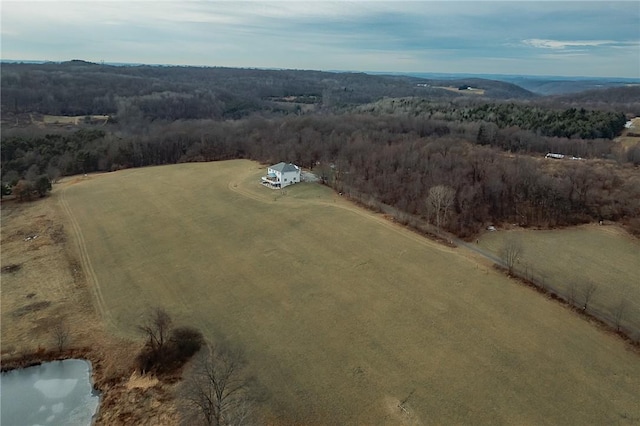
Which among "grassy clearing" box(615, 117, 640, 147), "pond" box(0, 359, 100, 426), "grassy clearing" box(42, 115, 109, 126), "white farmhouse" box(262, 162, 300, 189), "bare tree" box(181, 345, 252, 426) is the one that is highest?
"grassy clearing" box(615, 117, 640, 147)

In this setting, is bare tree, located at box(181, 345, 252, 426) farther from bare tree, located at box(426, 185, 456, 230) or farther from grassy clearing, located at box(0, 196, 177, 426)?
bare tree, located at box(426, 185, 456, 230)

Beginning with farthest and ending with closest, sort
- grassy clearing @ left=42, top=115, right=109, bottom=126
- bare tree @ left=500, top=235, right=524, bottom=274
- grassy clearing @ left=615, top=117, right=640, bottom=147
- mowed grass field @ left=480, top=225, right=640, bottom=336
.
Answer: grassy clearing @ left=42, top=115, right=109, bottom=126
grassy clearing @ left=615, top=117, right=640, bottom=147
bare tree @ left=500, top=235, right=524, bottom=274
mowed grass field @ left=480, top=225, right=640, bottom=336

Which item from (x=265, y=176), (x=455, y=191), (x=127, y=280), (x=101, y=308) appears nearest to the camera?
(x=101, y=308)

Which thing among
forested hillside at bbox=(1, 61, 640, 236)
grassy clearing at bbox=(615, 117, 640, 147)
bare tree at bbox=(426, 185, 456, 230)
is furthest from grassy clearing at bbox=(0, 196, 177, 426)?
grassy clearing at bbox=(615, 117, 640, 147)

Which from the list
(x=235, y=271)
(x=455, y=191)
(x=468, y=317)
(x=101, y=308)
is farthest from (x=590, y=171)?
(x=101, y=308)

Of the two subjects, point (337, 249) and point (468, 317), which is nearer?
point (468, 317)

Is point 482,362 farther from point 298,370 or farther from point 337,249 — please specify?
point 337,249
